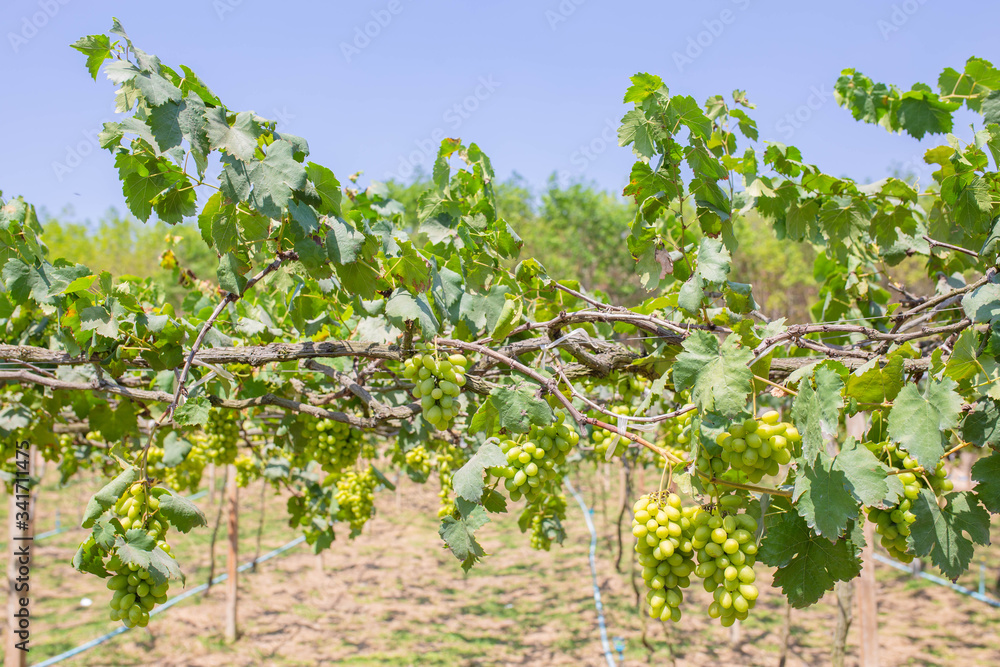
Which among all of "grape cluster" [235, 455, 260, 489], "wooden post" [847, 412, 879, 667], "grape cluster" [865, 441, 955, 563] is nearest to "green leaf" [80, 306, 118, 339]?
"grape cluster" [865, 441, 955, 563]

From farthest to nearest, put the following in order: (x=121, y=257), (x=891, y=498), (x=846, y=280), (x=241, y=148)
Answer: (x=121, y=257), (x=846, y=280), (x=241, y=148), (x=891, y=498)

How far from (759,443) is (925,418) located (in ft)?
1.37

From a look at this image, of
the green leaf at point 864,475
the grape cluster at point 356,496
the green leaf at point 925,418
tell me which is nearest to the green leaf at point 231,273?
the green leaf at point 864,475

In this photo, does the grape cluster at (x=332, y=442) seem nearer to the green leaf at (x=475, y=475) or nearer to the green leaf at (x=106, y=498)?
the green leaf at (x=106, y=498)

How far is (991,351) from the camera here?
4.66ft

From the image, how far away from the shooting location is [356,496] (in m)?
3.56

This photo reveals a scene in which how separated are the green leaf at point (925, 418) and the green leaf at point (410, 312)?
103cm

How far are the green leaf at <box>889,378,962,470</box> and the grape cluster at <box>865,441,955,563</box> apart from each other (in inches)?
4.3

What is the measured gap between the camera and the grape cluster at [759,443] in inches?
46.1

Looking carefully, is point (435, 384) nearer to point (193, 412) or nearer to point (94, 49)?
point (94, 49)

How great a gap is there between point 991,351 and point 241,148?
5.78 ft

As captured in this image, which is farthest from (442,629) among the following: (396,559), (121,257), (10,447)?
(121,257)

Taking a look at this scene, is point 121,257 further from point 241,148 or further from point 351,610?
point 241,148

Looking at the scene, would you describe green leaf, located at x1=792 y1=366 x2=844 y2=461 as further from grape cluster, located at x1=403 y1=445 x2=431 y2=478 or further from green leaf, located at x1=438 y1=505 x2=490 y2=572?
grape cluster, located at x1=403 y1=445 x2=431 y2=478
